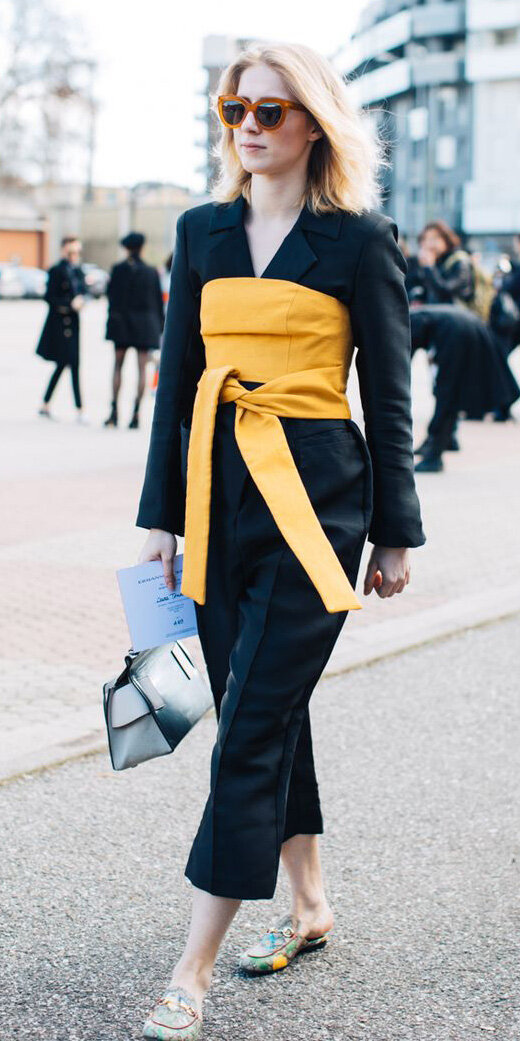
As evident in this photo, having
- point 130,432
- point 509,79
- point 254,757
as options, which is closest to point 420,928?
point 254,757

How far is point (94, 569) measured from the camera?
24.1 ft

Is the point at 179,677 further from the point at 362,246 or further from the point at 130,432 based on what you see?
the point at 130,432

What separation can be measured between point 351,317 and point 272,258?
0.63 feet

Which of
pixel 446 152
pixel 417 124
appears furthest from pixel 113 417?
pixel 417 124

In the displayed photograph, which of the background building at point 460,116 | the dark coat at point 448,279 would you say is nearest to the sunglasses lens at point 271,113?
the dark coat at point 448,279

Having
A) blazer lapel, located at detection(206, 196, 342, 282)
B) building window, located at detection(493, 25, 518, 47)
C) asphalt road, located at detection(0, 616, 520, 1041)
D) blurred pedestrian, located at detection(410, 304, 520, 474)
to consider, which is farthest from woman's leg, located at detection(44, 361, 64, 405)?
building window, located at detection(493, 25, 518, 47)

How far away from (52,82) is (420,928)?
72.3 m

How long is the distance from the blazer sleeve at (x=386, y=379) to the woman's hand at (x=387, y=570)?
4cm

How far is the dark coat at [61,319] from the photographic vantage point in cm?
1445

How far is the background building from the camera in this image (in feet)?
251

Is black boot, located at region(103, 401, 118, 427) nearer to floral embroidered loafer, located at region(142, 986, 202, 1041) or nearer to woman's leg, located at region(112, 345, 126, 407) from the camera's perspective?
woman's leg, located at region(112, 345, 126, 407)

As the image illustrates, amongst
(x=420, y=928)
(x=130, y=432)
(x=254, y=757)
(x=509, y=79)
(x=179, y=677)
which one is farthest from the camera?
(x=509, y=79)

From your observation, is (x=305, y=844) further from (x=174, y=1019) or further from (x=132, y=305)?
(x=132, y=305)

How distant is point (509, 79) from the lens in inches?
3076
